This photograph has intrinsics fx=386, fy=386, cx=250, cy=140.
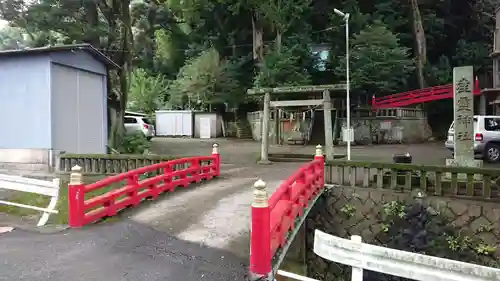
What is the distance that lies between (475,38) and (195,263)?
3049cm

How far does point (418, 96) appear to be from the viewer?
66.4ft

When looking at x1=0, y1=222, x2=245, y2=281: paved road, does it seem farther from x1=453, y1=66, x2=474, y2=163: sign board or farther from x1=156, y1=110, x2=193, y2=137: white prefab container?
x1=156, y1=110, x2=193, y2=137: white prefab container

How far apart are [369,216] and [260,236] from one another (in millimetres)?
5213

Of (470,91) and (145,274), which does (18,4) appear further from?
(470,91)

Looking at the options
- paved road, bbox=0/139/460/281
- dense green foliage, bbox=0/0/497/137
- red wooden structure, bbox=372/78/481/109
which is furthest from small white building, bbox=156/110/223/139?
paved road, bbox=0/139/460/281

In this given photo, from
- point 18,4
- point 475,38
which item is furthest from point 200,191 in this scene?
point 475,38

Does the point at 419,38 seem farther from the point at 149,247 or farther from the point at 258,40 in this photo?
the point at 149,247

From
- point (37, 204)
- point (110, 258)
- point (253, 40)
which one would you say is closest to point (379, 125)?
point (253, 40)

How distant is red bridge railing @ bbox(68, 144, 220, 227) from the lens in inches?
248

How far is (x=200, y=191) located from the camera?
9.10 m

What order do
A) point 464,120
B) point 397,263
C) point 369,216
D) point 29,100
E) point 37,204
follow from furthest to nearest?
point 29,100 < point 464,120 < point 369,216 < point 37,204 < point 397,263

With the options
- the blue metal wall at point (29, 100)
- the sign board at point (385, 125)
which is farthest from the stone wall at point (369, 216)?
the sign board at point (385, 125)

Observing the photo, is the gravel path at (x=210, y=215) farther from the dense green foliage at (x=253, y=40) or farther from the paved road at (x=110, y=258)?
the dense green foliage at (x=253, y=40)

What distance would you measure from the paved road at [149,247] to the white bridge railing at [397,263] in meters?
1.48
